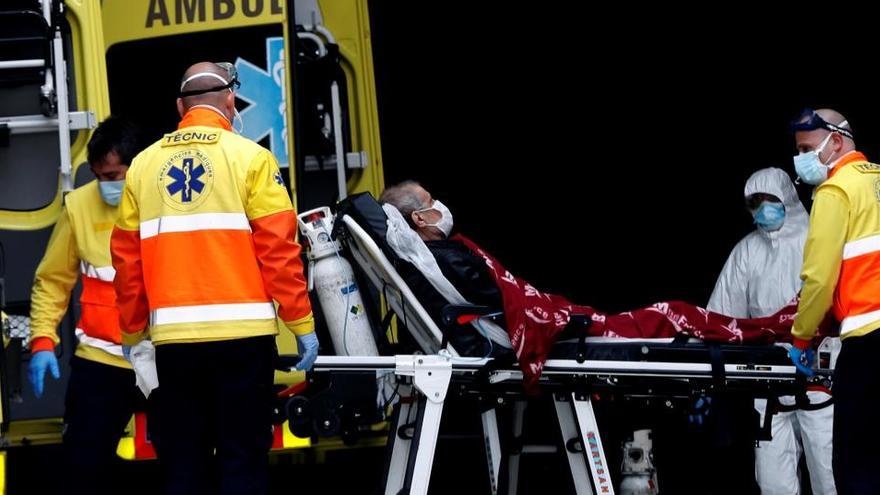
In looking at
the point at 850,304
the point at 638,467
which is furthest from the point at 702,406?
the point at 850,304

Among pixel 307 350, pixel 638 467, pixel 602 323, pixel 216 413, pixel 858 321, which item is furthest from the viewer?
pixel 638 467

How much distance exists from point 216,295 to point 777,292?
3.02m

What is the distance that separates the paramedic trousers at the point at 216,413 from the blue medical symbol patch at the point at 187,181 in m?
0.44

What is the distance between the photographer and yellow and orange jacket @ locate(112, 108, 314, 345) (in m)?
4.37

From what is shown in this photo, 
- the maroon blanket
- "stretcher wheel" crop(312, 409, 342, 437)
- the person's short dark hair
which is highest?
the person's short dark hair

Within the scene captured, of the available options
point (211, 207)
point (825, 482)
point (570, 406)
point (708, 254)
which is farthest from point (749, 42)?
point (211, 207)

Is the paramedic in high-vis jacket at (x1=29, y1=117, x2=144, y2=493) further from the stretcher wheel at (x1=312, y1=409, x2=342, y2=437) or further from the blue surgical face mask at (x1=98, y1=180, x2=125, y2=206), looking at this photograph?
the stretcher wheel at (x1=312, y1=409, x2=342, y2=437)

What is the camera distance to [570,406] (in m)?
5.28

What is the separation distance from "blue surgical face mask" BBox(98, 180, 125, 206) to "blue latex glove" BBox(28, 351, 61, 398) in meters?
0.61

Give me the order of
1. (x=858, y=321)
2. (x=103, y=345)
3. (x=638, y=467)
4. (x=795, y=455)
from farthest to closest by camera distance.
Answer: (x=795, y=455) < (x=638, y=467) < (x=103, y=345) < (x=858, y=321)

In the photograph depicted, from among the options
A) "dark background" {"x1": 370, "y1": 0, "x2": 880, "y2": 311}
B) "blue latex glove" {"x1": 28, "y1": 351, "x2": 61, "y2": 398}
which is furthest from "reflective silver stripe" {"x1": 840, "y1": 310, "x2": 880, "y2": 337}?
"dark background" {"x1": 370, "y1": 0, "x2": 880, "y2": 311}

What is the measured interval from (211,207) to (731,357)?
1.85 meters

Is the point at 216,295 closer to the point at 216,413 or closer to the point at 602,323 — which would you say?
the point at 216,413

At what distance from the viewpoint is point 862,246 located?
4.74 metres
